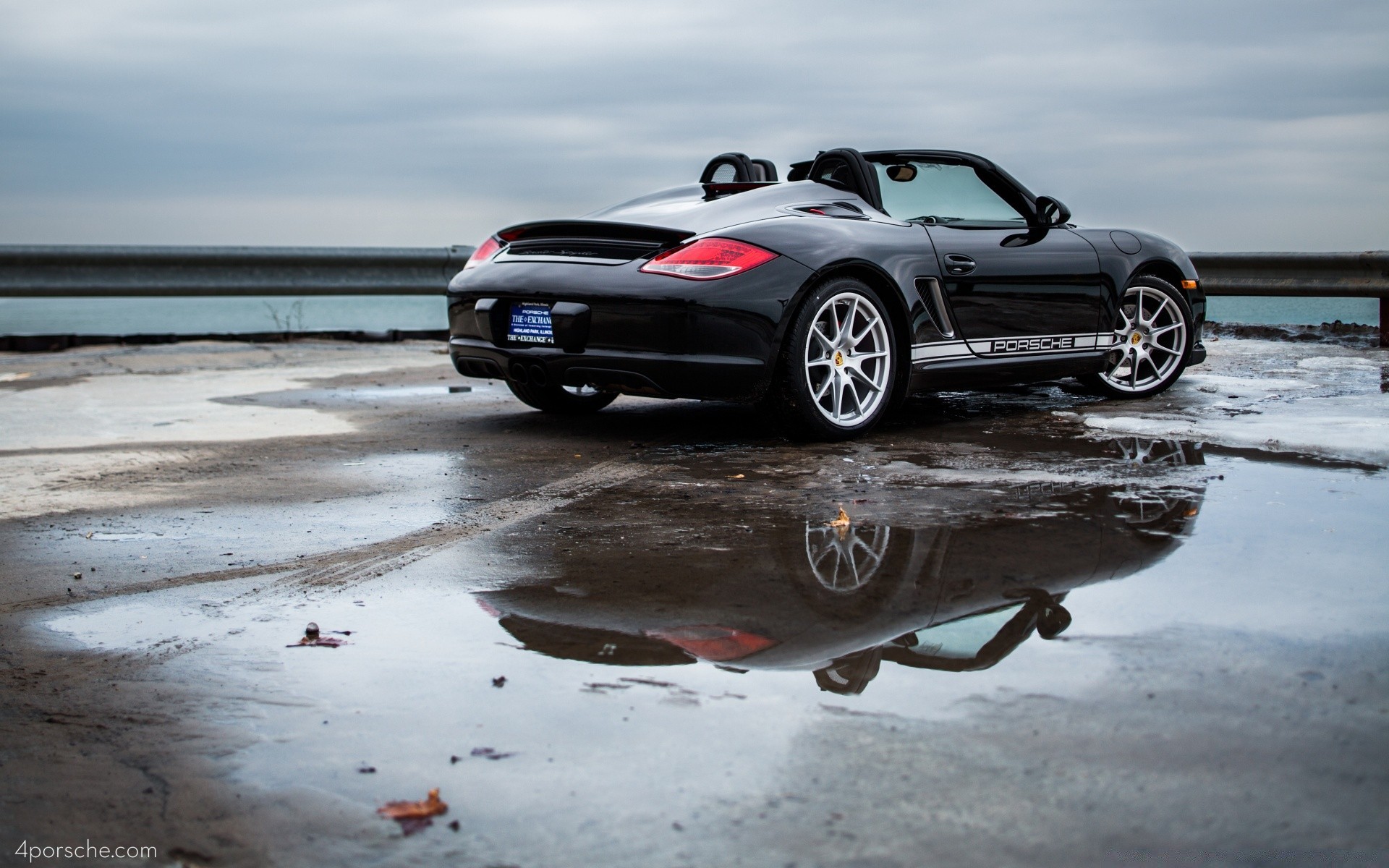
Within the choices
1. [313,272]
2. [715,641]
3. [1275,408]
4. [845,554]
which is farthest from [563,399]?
[313,272]

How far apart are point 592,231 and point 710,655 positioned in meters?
3.72

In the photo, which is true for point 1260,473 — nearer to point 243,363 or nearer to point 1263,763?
point 1263,763

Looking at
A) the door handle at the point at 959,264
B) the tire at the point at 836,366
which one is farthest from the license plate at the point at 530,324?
the door handle at the point at 959,264

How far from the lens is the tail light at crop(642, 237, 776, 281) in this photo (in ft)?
19.1

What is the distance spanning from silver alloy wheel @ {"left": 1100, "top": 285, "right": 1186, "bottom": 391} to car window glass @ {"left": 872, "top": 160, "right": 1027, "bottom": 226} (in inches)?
41.7

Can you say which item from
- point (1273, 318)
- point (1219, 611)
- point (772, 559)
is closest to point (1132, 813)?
point (1219, 611)

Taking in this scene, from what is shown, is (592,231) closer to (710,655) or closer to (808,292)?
(808,292)

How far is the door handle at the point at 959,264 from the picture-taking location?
21.5 feet

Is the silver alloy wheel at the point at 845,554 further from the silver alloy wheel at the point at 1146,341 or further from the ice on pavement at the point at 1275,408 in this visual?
the silver alloy wheel at the point at 1146,341

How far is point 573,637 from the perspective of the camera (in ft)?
9.80

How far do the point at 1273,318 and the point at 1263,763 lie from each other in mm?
12052

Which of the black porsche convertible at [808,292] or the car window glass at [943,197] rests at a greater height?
the car window glass at [943,197]

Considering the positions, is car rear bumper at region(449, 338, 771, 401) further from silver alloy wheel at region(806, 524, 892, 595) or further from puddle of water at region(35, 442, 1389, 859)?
silver alloy wheel at region(806, 524, 892, 595)

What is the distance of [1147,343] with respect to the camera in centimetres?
782
